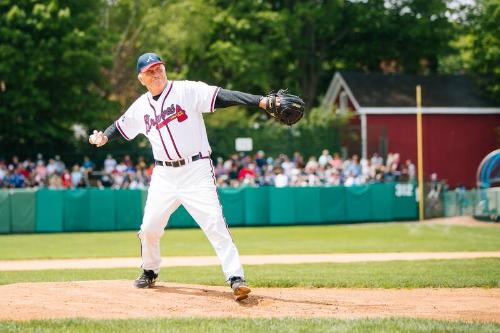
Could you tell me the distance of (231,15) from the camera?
40375 mm

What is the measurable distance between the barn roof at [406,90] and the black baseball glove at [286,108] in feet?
98.4

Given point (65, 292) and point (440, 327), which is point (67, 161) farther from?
point (440, 327)

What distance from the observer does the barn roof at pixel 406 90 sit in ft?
125

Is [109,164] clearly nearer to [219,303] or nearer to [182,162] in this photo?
[182,162]

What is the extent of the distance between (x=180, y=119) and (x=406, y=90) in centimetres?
3243

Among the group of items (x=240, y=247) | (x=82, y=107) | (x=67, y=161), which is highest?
(x=82, y=107)

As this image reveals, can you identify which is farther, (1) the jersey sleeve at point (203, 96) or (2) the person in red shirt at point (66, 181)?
(2) the person in red shirt at point (66, 181)

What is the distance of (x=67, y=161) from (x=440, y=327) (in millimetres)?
23055

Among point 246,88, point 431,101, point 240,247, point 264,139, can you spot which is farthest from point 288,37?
point 240,247

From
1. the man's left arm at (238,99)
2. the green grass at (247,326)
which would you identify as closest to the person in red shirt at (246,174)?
the man's left arm at (238,99)

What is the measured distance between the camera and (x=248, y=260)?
15266 mm

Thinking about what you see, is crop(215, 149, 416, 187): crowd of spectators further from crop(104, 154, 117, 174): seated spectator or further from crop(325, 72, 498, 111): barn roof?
crop(325, 72, 498, 111): barn roof

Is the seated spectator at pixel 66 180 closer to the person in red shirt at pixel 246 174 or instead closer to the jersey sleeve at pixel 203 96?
the person in red shirt at pixel 246 174

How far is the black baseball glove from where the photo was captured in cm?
782
